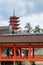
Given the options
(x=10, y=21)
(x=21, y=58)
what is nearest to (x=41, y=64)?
(x=21, y=58)

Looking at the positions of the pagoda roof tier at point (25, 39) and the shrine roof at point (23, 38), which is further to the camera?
the shrine roof at point (23, 38)

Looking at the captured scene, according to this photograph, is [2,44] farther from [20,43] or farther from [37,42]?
[37,42]

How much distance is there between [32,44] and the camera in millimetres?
26359

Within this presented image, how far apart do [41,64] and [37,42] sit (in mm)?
8553

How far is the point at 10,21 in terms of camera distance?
6856 centimetres

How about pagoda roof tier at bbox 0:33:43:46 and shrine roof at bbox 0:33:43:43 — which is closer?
pagoda roof tier at bbox 0:33:43:46

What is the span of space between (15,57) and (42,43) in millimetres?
3921

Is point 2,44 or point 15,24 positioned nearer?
point 2,44

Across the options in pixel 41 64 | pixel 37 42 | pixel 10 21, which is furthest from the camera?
pixel 10 21

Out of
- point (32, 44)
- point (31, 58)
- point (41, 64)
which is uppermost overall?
point (32, 44)

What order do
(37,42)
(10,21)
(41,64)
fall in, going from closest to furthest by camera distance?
1. (37,42)
2. (41,64)
3. (10,21)

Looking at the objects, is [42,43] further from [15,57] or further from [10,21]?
[10,21]

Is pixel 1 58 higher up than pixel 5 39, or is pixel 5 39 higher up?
pixel 5 39

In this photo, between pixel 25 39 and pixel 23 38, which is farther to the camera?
pixel 23 38
